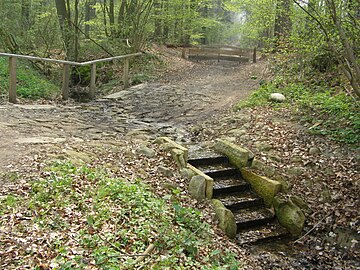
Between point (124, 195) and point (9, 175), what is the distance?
4.90ft

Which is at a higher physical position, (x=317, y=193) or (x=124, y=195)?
(x=124, y=195)

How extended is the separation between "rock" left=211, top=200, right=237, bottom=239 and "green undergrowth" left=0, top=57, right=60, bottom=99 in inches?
290

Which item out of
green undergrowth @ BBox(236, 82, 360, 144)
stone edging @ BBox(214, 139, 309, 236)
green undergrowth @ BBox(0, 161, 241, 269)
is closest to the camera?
green undergrowth @ BBox(0, 161, 241, 269)

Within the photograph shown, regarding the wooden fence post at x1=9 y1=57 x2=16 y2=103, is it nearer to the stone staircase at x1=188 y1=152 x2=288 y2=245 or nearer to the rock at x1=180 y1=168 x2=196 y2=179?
the stone staircase at x1=188 y1=152 x2=288 y2=245

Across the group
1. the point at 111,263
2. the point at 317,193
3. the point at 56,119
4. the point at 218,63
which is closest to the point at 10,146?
the point at 56,119

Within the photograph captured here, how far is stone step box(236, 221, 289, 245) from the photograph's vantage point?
5.73m

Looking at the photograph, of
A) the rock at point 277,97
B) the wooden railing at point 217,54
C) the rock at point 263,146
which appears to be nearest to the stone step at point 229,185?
the rock at point 263,146

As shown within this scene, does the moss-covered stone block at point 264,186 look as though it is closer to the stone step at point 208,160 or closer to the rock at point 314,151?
the stone step at point 208,160

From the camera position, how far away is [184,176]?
6.26 meters

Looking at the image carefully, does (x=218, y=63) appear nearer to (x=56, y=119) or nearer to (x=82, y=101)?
(x=82, y=101)

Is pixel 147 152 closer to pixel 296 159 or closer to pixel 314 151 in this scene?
pixel 296 159

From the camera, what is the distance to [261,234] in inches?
233

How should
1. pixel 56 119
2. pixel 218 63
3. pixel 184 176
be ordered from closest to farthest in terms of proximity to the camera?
pixel 184 176 < pixel 56 119 < pixel 218 63

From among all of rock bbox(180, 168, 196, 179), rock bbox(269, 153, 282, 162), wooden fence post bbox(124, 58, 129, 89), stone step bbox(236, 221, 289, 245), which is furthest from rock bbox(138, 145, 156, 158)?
wooden fence post bbox(124, 58, 129, 89)
